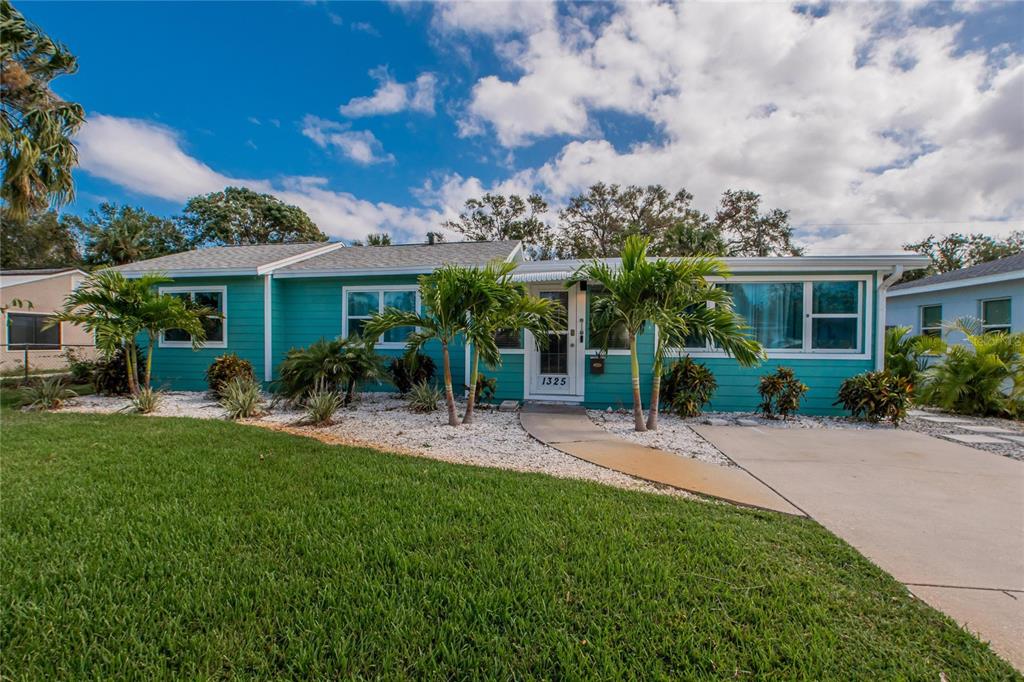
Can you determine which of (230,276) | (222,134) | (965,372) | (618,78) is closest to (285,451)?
(230,276)

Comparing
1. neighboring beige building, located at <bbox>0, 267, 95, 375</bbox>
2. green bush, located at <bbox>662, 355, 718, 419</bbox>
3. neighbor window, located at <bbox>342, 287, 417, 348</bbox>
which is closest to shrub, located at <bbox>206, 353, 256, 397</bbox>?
neighbor window, located at <bbox>342, 287, 417, 348</bbox>

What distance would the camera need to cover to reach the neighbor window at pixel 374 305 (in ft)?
29.6

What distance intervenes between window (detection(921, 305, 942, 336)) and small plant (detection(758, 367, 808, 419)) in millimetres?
8713

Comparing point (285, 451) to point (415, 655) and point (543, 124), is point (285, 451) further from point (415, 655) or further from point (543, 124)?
point (543, 124)

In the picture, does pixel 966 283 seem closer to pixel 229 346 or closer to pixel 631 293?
pixel 631 293

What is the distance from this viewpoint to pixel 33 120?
25.3 feet

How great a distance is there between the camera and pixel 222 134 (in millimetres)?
13461

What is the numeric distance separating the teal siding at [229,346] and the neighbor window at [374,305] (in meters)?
2.01

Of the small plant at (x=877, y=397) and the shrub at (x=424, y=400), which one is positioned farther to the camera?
the shrub at (x=424, y=400)

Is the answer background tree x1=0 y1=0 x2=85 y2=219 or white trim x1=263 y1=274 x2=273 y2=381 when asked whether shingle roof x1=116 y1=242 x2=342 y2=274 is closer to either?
white trim x1=263 y1=274 x2=273 y2=381

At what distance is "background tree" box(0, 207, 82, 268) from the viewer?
81.8 feet

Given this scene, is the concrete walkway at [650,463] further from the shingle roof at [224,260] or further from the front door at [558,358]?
the shingle roof at [224,260]

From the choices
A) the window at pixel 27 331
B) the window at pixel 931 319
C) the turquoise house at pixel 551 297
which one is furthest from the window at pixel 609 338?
the window at pixel 27 331

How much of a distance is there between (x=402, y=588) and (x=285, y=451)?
3133 mm
